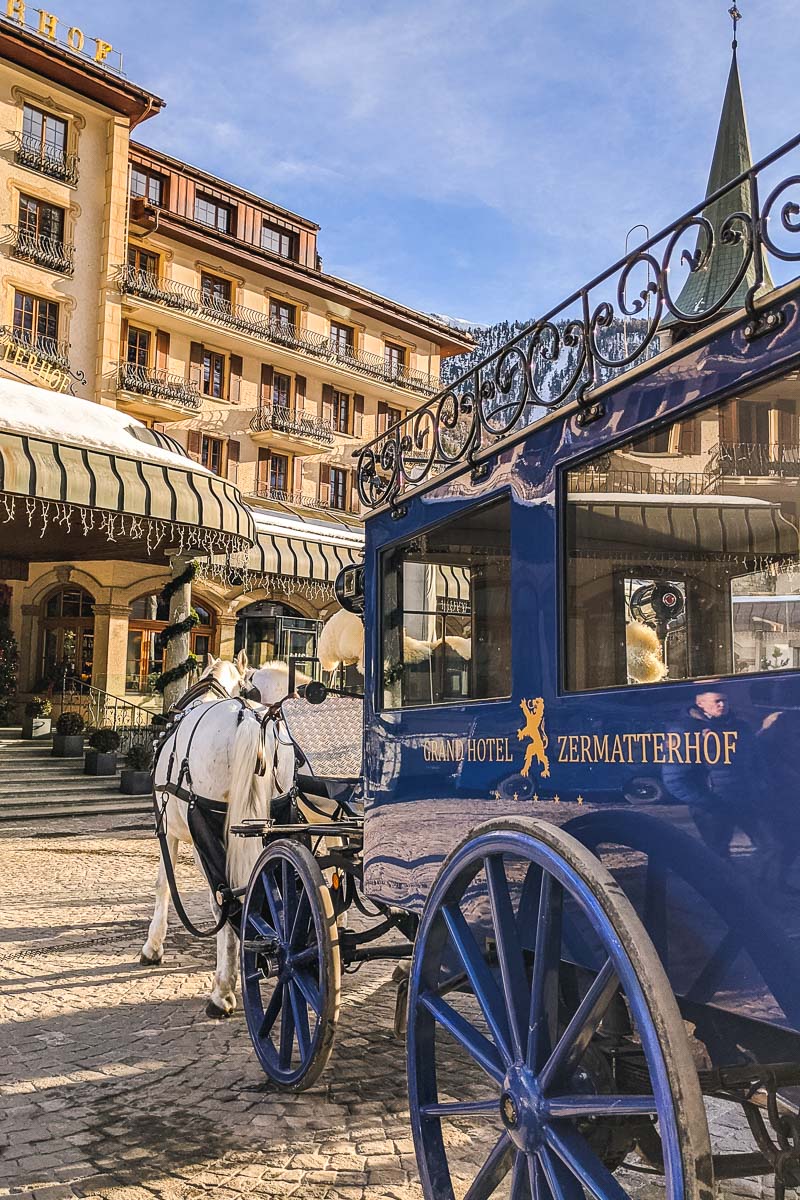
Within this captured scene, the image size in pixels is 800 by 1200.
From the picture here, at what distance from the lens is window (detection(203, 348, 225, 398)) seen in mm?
28859

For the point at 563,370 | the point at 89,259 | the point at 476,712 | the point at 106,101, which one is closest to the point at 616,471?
the point at 563,370

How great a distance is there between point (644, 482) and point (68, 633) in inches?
934

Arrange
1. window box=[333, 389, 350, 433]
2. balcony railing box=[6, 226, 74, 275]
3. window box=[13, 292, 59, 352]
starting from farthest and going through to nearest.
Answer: window box=[333, 389, 350, 433]
window box=[13, 292, 59, 352]
balcony railing box=[6, 226, 74, 275]

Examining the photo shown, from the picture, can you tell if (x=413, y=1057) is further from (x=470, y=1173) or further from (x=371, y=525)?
(x=371, y=525)

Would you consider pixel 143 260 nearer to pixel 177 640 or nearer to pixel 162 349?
pixel 162 349

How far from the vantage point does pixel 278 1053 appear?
4.13 meters

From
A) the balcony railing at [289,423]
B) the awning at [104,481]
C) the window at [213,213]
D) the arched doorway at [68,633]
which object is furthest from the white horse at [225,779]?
the window at [213,213]

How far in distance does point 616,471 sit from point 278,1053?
2.97 meters

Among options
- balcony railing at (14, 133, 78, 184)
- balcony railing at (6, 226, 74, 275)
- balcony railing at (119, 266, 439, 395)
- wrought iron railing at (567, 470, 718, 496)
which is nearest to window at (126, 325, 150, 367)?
balcony railing at (119, 266, 439, 395)

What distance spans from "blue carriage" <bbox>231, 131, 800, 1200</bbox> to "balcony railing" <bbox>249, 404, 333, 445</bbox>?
2661 cm

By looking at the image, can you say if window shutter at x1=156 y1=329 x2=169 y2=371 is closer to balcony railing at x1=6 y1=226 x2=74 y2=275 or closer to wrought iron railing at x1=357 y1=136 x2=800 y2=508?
balcony railing at x1=6 y1=226 x2=74 y2=275

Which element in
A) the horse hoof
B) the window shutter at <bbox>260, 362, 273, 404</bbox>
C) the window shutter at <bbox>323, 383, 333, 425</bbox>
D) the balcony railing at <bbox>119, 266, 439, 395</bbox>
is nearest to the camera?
the horse hoof

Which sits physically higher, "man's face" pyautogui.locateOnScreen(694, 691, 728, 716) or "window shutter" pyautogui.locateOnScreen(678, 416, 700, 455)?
"window shutter" pyautogui.locateOnScreen(678, 416, 700, 455)

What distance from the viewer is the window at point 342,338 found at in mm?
32859
